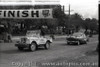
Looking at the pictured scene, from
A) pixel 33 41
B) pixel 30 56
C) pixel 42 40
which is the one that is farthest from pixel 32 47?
pixel 30 56

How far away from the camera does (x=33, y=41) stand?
16453mm

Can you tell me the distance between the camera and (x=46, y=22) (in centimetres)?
3369

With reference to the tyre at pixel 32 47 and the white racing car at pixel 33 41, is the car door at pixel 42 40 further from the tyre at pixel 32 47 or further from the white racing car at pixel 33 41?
the tyre at pixel 32 47

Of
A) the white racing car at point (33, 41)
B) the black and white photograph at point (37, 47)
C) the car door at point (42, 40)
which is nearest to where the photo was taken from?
the black and white photograph at point (37, 47)

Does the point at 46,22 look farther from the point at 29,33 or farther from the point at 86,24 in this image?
the point at 86,24

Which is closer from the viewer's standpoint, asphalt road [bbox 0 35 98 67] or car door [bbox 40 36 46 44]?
asphalt road [bbox 0 35 98 67]

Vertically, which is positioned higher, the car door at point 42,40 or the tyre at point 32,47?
the car door at point 42,40

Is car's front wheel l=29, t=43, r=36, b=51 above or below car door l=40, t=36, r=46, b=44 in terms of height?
below

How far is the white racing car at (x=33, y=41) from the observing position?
52.5ft

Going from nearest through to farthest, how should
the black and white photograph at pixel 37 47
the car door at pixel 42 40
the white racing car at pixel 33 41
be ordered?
1. the black and white photograph at pixel 37 47
2. the white racing car at pixel 33 41
3. the car door at pixel 42 40

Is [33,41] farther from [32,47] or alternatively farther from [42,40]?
[42,40]

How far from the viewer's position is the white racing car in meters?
16.0

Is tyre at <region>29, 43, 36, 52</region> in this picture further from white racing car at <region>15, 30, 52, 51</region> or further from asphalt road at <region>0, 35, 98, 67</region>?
asphalt road at <region>0, 35, 98, 67</region>

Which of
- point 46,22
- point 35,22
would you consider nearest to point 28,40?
point 35,22
